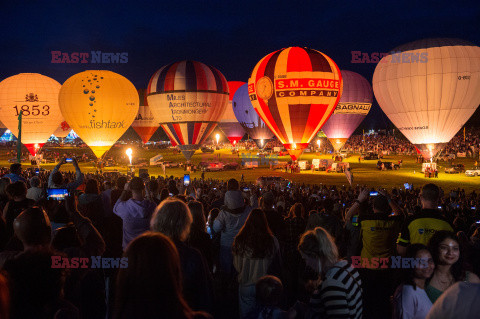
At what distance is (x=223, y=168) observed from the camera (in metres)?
34.2

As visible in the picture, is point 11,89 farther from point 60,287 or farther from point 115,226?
point 60,287

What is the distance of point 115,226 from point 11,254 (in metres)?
2.10

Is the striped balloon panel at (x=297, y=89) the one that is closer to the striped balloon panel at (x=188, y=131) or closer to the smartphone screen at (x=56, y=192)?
the striped balloon panel at (x=188, y=131)

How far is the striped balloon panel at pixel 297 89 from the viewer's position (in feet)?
70.7

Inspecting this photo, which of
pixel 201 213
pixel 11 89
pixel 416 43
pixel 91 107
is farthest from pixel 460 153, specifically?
pixel 201 213

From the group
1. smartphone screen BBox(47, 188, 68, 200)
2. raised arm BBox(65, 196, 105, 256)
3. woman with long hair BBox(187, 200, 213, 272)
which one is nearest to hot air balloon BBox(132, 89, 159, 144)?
smartphone screen BBox(47, 188, 68, 200)

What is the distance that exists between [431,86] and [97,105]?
1998 centimetres

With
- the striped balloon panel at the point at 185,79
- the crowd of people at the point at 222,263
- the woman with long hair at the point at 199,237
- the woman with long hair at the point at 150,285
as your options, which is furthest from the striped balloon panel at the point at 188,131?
the woman with long hair at the point at 150,285

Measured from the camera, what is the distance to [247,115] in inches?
1503

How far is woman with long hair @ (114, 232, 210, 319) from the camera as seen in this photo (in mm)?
1903

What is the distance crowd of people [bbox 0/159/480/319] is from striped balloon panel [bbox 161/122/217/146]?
65.0 feet

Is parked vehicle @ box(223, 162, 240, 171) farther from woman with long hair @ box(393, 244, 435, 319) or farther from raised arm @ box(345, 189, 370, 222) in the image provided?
woman with long hair @ box(393, 244, 435, 319)

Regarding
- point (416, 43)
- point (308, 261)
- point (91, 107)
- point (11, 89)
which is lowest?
point (308, 261)

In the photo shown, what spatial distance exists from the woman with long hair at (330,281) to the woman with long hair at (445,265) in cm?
65
